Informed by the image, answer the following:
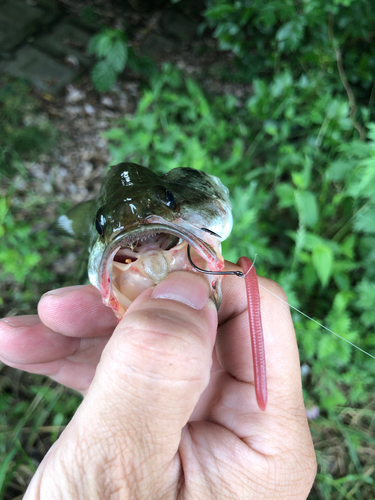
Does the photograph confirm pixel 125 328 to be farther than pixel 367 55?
No

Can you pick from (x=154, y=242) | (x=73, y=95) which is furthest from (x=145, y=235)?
(x=73, y=95)

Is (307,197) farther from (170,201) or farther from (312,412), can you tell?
(312,412)

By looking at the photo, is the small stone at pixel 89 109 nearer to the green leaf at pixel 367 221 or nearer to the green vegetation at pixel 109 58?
the green vegetation at pixel 109 58

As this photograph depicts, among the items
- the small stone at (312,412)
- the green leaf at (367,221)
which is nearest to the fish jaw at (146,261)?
the green leaf at (367,221)

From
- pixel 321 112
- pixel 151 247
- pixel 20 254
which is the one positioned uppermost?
pixel 321 112

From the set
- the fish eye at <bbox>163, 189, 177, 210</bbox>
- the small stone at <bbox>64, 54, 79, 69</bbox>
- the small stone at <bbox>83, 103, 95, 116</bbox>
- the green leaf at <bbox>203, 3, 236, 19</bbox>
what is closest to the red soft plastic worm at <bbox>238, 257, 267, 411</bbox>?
the fish eye at <bbox>163, 189, 177, 210</bbox>

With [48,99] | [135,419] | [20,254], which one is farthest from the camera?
[48,99]

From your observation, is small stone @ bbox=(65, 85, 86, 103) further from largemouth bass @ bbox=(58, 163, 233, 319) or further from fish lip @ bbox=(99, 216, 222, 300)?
fish lip @ bbox=(99, 216, 222, 300)

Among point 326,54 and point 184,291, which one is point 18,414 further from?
point 326,54

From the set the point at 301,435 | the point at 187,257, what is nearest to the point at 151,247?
the point at 187,257
